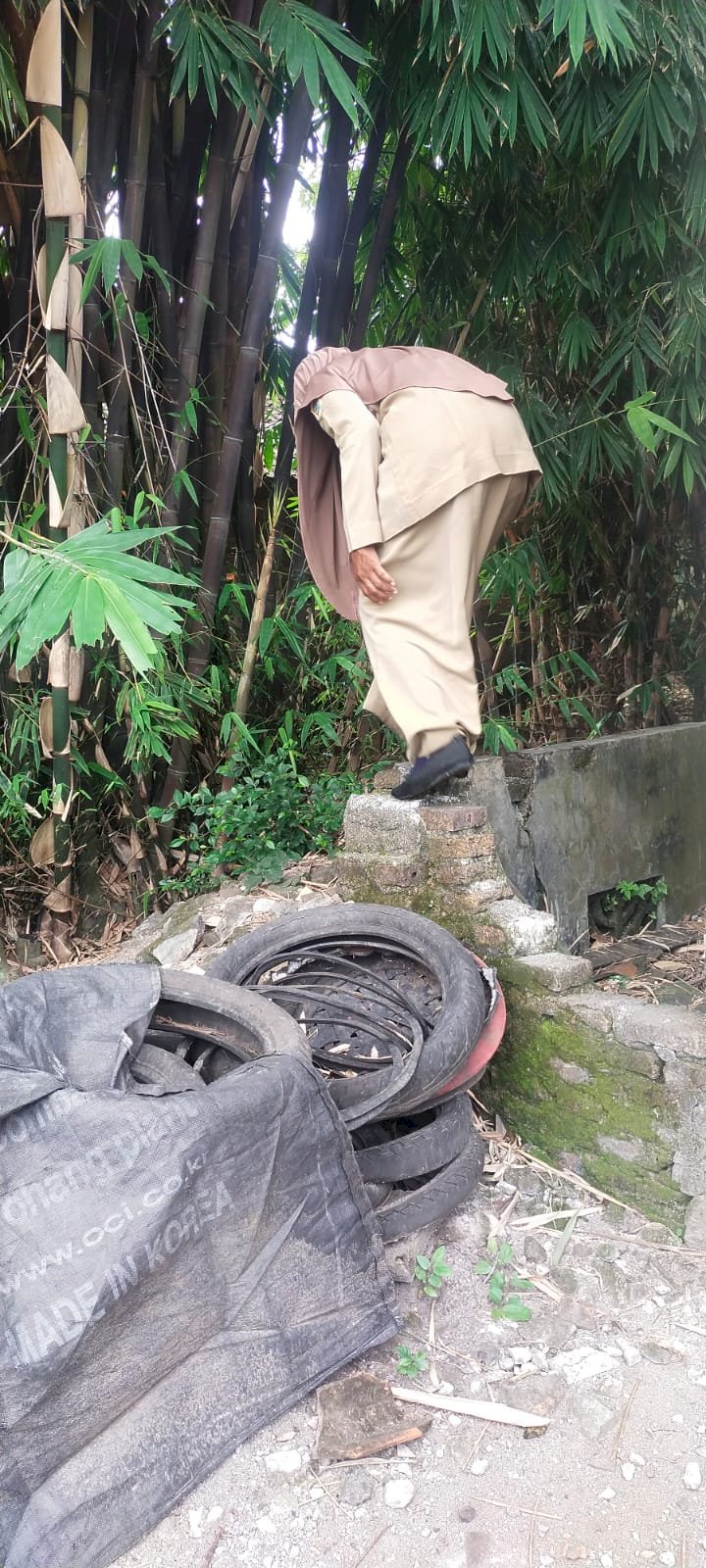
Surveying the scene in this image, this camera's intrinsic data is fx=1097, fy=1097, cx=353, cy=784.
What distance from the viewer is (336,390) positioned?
281 centimetres

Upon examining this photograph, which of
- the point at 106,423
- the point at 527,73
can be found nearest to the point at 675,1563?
the point at 106,423

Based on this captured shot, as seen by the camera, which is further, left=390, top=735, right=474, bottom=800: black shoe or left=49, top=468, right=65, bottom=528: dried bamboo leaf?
left=49, top=468, right=65, bottom=528: dried bamboo leaf

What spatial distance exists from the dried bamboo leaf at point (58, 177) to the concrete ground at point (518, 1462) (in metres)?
2.86

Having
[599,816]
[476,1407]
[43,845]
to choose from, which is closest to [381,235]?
[599,816]

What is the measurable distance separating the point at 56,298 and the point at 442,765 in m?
1.73

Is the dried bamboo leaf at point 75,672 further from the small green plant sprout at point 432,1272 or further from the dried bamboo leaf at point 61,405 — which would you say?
Answer: the small green plant sprout at point 432,1272

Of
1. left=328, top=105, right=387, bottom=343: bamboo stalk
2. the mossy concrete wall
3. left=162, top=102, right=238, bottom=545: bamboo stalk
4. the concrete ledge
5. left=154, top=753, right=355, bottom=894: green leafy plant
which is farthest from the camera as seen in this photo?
left=154, top=753, right=355, bottom=894: green leafy plant

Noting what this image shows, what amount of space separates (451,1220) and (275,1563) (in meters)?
0.92

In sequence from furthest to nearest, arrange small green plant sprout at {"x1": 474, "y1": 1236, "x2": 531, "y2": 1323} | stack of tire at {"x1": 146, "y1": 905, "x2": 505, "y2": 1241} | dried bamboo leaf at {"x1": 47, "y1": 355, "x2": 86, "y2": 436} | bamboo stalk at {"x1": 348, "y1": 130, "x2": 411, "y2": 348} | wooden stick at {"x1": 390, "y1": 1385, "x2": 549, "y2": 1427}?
bamboo stalk at {"x1": 348, "y1": 130, "x2": 411, "y2": 348} < dried bamboo leaf at {"x1": 47, "y1": 355, "x2": 86, "y2": 436} < stack of tire at {"x1": 146, "y1": 905, "x2": 505, "y2": 1241} < small green plant sprout at {"x1": 474, "y1": 1236, "x2": 531, "y2": 1323} < wooden stick at {"x1": 390, "y1": 1385, "x2": 549, "y2": 1427}

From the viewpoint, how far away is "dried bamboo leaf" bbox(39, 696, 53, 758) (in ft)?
11.5

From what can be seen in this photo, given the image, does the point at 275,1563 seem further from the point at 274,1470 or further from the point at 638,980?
the point at 638,980

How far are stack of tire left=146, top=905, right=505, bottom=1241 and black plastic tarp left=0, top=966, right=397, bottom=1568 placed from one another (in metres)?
0.23

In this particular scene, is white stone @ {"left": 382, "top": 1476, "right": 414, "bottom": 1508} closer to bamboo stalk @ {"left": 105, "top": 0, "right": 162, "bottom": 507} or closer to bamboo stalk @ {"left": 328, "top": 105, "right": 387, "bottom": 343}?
bamboo stalk @ {"left": 105, "top": 0, "right": 162, "bottom": 507}

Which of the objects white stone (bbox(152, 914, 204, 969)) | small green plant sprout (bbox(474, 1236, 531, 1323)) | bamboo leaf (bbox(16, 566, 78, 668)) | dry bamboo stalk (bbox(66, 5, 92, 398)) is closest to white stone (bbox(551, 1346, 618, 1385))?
small green plant sprout (bbox(474, 1236, 531, 1323))
